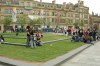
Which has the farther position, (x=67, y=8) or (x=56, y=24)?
(x=67, y=8)

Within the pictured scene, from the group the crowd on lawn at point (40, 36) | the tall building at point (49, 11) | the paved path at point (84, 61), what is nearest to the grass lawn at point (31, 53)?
the paved path at point (84, 61)

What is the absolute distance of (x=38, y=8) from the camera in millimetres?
111250

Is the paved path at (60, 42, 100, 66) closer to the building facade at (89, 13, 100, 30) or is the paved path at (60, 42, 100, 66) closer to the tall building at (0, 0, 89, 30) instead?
the building facade at (89, 13, 100, 30)

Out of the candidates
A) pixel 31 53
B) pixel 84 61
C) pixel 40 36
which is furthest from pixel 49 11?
pixel 84 61

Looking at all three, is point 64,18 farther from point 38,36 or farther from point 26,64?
point 26,64

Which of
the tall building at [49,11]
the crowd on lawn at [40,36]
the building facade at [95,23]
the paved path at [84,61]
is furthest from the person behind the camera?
the tall building at [49,11]

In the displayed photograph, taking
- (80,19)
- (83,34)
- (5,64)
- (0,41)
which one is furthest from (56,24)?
(5,64)

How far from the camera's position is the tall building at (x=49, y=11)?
106 metres

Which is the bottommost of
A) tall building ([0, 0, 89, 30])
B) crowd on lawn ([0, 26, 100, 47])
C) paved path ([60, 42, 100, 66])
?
paved path ([60, 42, 100, 66])

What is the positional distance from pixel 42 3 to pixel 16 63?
339 ft

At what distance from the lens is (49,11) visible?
118 metres

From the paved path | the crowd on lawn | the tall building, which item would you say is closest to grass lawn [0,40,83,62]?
the paved path

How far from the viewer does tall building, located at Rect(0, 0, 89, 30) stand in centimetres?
10550

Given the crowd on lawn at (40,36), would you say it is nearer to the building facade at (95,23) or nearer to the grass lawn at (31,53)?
the grass lawn at (31,53)
